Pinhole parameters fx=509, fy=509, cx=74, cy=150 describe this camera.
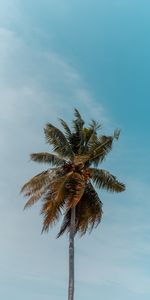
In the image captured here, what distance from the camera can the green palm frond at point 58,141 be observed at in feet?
119

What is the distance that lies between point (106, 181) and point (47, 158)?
4482mm

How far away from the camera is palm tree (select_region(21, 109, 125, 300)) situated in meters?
34.1

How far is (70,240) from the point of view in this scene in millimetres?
33250

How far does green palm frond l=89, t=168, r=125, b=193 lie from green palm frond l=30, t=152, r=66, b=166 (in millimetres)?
2256

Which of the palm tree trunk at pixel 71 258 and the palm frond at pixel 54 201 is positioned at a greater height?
the palm frond at pixel 54 201

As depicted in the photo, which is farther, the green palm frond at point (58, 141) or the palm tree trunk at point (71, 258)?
the green palm frond at point (58, 141)

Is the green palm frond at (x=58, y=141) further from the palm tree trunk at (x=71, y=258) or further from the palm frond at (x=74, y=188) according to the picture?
the palm tree trunk at (x=71, y=258)

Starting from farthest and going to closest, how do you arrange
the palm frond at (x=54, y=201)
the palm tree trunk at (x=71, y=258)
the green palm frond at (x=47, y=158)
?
the green palm frond at (x=47, y=158), the palm frond at (x=54, y=201), the palm tree trunk at (x=71, y=258)

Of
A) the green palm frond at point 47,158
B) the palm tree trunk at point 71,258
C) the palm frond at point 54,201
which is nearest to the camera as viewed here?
the palm tree trunk at point 71,258

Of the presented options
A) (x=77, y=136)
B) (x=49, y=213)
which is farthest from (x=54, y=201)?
(x=77, y=136)

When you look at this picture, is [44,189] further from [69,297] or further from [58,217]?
[69,297]

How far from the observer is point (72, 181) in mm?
34469

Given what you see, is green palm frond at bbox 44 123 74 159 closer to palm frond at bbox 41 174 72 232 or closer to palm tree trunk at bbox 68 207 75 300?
palm frond at bbox 41 174 72 232

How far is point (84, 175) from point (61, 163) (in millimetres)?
1844
